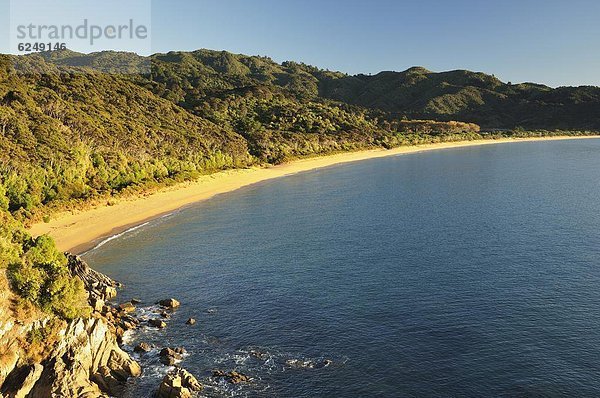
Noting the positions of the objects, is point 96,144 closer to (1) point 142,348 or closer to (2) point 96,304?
(2) point 96,304

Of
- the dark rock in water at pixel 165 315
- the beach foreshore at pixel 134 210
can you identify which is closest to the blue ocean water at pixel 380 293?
the dark rock in water at pixel 165 315

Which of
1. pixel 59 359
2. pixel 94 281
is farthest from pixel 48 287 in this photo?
pixel 94 281

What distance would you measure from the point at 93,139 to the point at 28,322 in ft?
189

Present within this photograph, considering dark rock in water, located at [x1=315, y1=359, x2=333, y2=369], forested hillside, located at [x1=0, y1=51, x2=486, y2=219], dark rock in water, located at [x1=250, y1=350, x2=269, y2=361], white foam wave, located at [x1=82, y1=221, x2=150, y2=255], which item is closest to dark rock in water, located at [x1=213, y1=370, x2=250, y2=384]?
dark rock in water, located at [x1=250, y1=350, x2=269, y2=361]

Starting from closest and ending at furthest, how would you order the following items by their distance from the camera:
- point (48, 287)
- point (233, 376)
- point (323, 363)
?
point (48, 287)
point (233, 376)
point (323, 363)

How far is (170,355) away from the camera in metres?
27.1

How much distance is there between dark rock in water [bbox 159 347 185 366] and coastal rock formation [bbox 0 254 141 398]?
1551mm

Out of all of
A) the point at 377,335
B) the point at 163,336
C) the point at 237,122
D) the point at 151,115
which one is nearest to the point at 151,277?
the point at 163,336

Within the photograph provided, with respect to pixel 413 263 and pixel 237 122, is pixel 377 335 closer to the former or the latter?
pixel 413 263

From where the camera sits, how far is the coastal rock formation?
→ 21.1 m

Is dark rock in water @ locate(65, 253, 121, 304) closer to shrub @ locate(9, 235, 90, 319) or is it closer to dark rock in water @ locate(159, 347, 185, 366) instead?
shrub @ locate(9, 235, 90, 319)

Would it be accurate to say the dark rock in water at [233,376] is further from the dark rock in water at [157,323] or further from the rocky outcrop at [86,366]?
the dark rock in water at [157,323]

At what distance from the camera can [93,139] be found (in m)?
75.0

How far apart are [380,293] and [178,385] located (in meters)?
16.8
